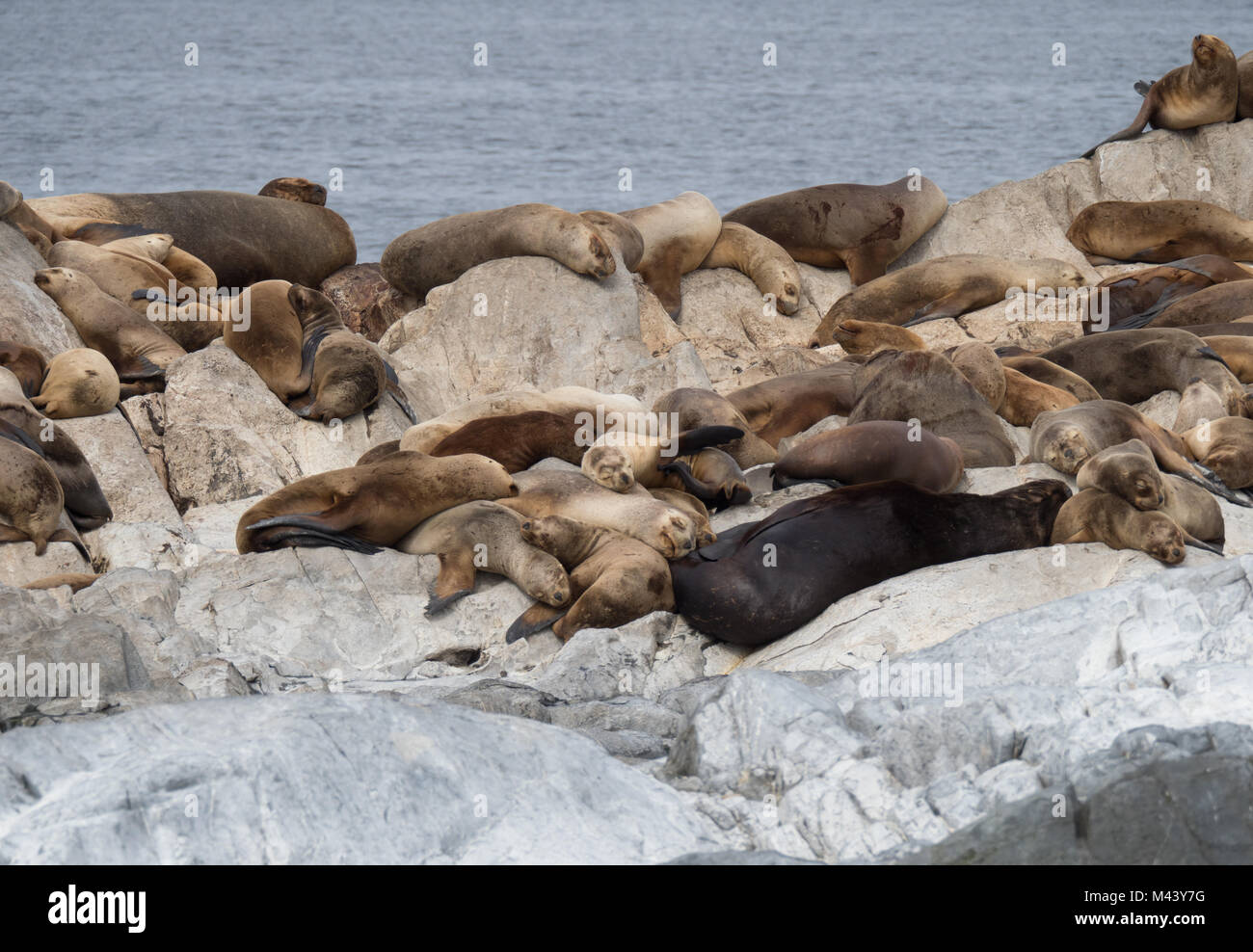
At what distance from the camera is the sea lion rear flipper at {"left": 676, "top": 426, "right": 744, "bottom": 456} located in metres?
7.89

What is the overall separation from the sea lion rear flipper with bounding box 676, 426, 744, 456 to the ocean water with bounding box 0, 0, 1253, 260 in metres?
11.0

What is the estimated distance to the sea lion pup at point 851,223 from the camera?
13.9 meters

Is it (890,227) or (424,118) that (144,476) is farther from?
(424,118)

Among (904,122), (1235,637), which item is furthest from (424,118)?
(1235,637)

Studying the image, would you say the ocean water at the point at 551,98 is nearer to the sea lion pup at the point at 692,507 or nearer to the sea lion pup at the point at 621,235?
the sea lion pup at the point at 621,235

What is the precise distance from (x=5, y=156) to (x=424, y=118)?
15903 millimetres

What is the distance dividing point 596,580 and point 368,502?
132 centimetres

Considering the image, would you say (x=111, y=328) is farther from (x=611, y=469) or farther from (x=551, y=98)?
(x=551, y=98)

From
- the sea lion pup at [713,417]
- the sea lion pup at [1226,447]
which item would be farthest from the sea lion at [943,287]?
the sea lion pup at [1226,447]

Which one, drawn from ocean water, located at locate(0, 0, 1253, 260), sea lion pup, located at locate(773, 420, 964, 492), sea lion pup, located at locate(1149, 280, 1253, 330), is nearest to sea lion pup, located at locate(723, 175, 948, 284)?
sea lion pup, located at locate(1149, 280, 1253, 330)

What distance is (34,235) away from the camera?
36.4 feet

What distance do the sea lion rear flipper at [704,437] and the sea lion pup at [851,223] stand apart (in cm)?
630

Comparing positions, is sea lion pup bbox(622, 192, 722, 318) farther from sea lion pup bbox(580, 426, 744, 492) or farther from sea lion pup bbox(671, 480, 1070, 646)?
sea lion pup bbox(671, 480, 1070, 646)

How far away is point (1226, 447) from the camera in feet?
26.7
